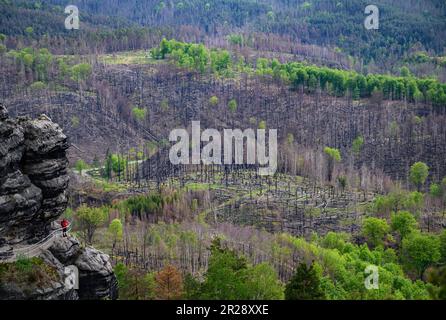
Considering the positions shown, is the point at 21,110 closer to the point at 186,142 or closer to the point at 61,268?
the point at 186,142

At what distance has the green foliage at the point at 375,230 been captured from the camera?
86062 mm

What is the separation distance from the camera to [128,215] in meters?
91.8

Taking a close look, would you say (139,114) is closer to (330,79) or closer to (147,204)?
(330,79)

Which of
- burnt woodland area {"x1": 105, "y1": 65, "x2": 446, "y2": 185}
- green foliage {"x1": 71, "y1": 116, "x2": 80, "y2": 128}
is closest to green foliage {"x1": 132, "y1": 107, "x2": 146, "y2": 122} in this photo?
burnt woodland area {"x1": 105, "y1": 65, "x2": 446, "y2": 185}

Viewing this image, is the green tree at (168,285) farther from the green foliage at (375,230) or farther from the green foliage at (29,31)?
the green foliage at (29,31)

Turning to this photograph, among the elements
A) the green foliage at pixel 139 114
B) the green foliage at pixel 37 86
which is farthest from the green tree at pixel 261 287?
the green foliage at pixel 37 86

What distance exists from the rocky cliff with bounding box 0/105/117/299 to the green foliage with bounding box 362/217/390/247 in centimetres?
4227

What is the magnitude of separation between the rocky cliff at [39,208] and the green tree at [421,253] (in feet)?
125

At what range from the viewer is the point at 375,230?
86.1 meters

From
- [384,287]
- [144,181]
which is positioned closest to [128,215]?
[144,181]

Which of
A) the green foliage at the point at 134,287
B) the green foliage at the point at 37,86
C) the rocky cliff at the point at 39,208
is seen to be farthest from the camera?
the green foliage at the point at 37,86

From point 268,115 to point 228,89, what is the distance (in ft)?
49.4

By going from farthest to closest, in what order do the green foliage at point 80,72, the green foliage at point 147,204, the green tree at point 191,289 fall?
the green foliage at point 80,72 < the green foliage at point 147,204 < the green tree at point 191,289

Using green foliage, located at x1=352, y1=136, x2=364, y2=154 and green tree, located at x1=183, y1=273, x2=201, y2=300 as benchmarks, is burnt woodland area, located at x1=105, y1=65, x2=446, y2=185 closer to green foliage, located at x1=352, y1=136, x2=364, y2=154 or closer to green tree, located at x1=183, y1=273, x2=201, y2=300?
green foliage, located at x1=352, y1=136, x2=364, y2=154
